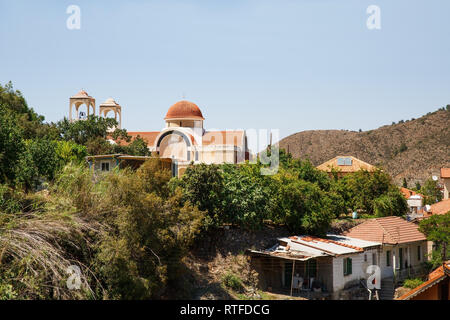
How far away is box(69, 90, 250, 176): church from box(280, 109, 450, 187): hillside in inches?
902

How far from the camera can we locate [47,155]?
22797mm

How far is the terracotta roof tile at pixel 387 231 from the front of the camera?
23817mm

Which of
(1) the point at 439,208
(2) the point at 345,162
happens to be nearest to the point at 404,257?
(1) the point at 439,208

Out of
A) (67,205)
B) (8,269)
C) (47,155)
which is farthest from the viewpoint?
(47,155)

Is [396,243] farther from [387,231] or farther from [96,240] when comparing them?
[96,240]

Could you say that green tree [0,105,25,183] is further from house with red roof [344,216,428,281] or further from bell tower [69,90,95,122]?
bell tower [69,90,95,122]

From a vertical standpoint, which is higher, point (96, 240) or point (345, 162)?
point (345, 162)

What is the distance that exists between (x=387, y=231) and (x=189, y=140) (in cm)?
2115

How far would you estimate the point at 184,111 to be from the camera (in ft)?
155

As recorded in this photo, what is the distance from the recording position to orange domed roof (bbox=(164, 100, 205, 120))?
154 feet
